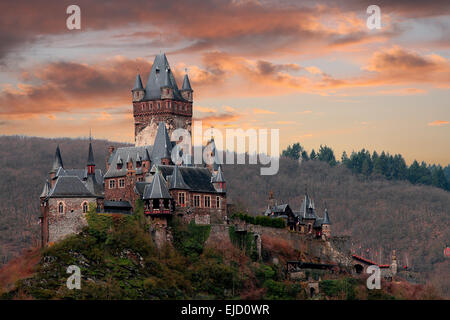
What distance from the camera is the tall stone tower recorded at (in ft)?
339

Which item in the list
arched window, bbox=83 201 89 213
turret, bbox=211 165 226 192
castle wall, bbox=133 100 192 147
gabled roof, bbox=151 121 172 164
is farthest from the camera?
castle wall, bbox=133 100 192 147

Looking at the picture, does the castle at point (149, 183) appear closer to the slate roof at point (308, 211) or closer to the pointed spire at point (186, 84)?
the pointed spire at point (186, 84)

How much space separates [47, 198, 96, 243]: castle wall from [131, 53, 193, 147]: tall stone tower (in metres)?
18.4

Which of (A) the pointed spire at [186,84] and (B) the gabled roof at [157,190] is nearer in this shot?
(B) the gabled roof at [157,190]

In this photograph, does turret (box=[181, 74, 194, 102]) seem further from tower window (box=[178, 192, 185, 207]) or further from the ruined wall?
the ruined wall

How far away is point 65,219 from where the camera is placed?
8494 cm

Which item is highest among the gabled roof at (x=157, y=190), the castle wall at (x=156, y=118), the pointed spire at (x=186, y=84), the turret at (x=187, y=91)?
the pointed spire at (x=186, y=84)

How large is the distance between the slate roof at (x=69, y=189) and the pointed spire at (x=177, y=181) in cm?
766

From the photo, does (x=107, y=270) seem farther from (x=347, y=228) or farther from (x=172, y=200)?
(x=347, y=228)

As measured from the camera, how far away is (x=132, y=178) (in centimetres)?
9244

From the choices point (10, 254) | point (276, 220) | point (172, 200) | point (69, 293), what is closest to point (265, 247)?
point (276, 220)

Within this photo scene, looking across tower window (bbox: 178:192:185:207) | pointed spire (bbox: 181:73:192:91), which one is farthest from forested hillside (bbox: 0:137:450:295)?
tower window (bbox: 178:192:185:207)

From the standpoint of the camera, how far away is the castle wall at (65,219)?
84.7 metres

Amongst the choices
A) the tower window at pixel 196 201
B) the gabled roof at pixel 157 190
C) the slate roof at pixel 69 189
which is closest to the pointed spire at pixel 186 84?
the tower window at pixel 196 201
